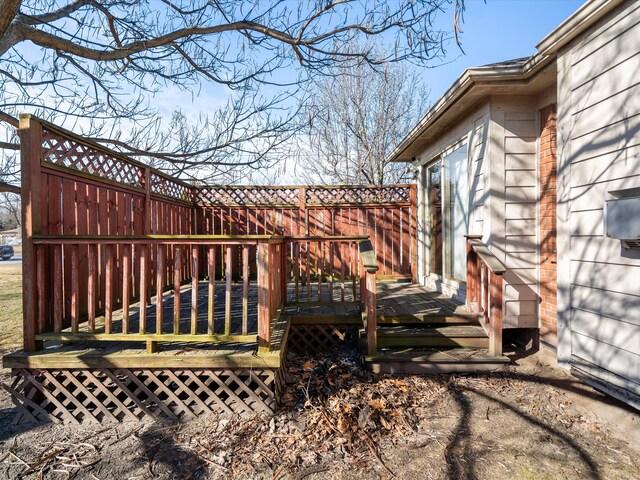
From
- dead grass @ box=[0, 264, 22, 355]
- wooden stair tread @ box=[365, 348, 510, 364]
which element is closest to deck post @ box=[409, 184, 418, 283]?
wooden stair tread @ box=[365, 348, 510, 364]

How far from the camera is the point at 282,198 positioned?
6633 millimetres

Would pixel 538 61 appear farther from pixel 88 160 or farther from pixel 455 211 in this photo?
pixel 88 160

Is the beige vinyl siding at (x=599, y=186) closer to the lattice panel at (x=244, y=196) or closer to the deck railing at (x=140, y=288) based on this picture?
the deck railing at (x=140, y=288)

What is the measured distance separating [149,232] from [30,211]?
6.81 feet

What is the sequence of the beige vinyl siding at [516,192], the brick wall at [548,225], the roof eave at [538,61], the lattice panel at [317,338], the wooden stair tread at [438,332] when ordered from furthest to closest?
the lattice panel at [317,338] → the beige vinyl siding at [516,192] → the wooden stair tread at [438,332] → the brick wall at [548,225] → the roof eave at [538,61]

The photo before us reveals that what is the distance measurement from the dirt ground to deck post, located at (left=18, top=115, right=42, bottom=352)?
837 mm

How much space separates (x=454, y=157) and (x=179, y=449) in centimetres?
465

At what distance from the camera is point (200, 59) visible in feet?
15.4

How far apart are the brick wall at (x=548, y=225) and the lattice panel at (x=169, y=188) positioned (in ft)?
16.7

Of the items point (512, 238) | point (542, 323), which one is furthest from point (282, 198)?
point (542, 323)

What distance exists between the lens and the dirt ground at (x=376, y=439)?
206 cm

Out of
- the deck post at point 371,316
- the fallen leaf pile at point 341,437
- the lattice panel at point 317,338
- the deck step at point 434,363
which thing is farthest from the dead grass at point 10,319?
the deck step at point 434,363

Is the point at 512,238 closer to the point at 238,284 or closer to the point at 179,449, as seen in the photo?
the point at 179,449

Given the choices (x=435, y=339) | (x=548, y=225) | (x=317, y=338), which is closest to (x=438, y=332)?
(x=435, y=339)
